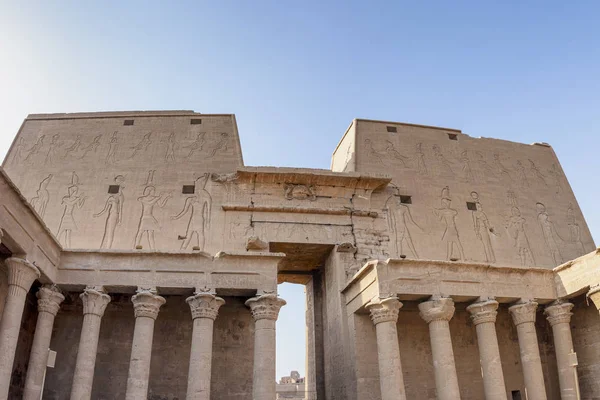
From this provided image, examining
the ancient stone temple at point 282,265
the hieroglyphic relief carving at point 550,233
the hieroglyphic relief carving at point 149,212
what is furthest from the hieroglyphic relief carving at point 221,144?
the hieroglyphic relief carving at point 550,233

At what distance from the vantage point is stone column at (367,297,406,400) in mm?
11305

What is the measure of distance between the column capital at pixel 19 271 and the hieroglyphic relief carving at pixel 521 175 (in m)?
15.3

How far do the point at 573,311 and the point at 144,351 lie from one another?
1103 cm

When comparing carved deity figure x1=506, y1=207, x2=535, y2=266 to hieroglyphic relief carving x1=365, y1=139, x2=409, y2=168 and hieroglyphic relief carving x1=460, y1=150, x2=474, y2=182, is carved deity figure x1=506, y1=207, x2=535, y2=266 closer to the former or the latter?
hieroglyphic relief carving x1=460, y1=150, x2=474, y2=182

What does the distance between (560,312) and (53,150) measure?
1553 centimetres

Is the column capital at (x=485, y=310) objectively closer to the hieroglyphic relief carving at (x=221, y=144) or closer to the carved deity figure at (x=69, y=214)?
the hieroglyphic relief carving at (x=221, y=144)

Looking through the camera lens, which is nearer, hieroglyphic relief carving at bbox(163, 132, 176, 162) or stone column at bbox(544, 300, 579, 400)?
stone column at bbox(544, 300, 579, 400)

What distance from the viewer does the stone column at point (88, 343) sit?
11.0m

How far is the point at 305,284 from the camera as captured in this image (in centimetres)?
1914

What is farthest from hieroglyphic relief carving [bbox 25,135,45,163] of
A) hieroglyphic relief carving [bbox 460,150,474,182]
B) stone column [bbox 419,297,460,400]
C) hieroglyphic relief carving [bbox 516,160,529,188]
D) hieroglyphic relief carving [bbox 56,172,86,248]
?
hieroglyphic relief carving [bbox 516,160,529,188]

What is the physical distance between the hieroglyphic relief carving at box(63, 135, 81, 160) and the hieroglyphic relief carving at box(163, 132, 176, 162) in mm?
2863

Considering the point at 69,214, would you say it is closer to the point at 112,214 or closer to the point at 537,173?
the point at 112,214

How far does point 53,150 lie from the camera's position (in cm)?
1697

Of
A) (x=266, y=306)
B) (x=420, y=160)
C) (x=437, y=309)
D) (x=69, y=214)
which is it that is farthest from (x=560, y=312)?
(x=69, y=214)
